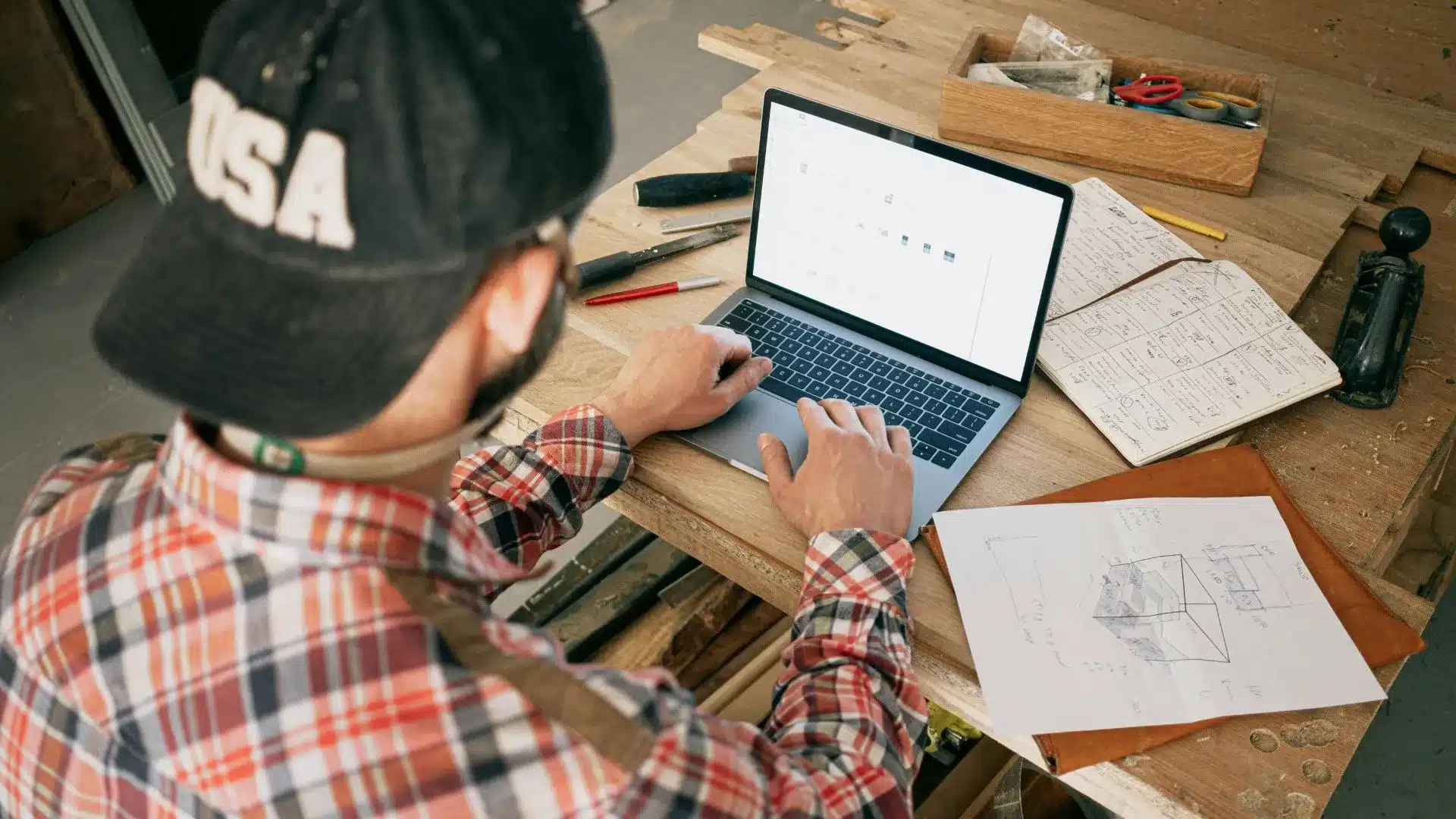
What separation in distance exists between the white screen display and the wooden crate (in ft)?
1.34

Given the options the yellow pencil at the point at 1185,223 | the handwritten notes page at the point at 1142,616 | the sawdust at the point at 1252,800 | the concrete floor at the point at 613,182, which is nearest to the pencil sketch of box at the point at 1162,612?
the handwritten notes page at the point at 1142,616

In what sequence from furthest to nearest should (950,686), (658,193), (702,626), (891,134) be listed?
(702,626) < (658,193) < (891,134) < (950,686)

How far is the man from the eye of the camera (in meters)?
0.55

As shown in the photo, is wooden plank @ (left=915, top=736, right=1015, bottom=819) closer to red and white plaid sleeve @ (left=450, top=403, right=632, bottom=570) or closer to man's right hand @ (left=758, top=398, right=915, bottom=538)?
man's right hand @ (left=758, top=398, right=915, bottom=538)

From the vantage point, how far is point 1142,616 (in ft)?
3.04

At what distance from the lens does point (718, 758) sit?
63 cm

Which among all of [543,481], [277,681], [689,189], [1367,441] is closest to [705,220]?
[689,189]

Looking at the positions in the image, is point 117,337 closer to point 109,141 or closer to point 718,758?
point 718,758

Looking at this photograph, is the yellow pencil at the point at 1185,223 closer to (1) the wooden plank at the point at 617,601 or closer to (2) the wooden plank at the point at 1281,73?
(2) the wooden plank at the point at 1281,73

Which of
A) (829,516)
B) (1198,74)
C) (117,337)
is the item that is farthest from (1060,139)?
(117,337)

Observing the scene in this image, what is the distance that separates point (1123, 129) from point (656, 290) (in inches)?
25.6

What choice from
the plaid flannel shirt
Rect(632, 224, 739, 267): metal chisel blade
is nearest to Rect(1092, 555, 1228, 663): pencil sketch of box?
the plaid flannel shirt

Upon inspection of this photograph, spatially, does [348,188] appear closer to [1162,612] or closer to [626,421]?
[626,421]

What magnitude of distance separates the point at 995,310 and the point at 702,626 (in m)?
0.69
